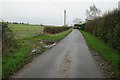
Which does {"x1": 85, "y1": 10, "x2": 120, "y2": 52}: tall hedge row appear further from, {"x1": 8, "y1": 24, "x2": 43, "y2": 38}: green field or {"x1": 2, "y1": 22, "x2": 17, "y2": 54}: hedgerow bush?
A: {"x1": 8, "y1": 24, "x2": 43, "y2": 38}: green field

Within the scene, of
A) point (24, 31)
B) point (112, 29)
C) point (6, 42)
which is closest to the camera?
point (6, 42)

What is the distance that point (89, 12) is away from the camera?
99.5 meters

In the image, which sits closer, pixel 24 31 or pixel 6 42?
pixel 6 42

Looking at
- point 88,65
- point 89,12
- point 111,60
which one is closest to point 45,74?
point 88,65

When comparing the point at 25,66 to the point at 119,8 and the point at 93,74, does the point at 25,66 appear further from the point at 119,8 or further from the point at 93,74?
the point at 119,8

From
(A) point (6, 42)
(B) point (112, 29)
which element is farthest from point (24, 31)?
(A) point (6, 42)

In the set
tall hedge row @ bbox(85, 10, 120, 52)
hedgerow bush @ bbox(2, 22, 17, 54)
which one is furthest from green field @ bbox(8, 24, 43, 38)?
tall hedge row @ bbox(85, 10, 120, 52)

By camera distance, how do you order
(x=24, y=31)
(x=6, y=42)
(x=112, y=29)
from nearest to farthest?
(x=6, y=42) → (x=112, y=29) → (x=24, y=31)

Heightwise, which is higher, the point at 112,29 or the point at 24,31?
the point at 112,29

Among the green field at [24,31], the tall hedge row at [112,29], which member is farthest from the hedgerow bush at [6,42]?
the tall hedge row at [112,29]

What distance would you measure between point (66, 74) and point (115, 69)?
2.53 meters

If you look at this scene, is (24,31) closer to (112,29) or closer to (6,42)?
(112,29)

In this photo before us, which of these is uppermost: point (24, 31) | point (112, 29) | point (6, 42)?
point (112, 29)

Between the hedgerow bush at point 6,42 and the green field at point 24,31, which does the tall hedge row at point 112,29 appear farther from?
the green field at point 24,31
